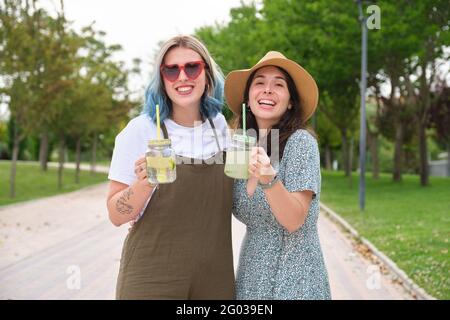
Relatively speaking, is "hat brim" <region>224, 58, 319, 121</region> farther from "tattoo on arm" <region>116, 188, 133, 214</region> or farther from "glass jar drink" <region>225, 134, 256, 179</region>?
"tattoo on arm" <region>116, 188, 133, 214</region>

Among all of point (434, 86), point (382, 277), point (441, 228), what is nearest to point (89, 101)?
point (434, 86)

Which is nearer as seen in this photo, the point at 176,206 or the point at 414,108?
the point at 176,206

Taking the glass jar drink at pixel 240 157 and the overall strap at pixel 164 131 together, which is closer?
the glass jar drink at pixel 240 157

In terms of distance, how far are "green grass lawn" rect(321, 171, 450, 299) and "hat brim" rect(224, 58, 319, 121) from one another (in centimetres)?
467

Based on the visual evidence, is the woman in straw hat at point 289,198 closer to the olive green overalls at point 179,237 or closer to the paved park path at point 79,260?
the olive green overalls at point 179,237

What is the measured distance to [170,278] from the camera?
7.72ft

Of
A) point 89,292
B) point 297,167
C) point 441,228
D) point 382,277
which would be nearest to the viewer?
point 297,167

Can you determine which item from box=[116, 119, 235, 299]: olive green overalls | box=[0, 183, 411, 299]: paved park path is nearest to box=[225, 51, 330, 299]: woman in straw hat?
box=[116, 119, 235, 299]: olive green overalls

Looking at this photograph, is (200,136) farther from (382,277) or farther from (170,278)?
(382,277)

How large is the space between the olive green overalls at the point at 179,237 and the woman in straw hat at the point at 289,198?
0.44ft

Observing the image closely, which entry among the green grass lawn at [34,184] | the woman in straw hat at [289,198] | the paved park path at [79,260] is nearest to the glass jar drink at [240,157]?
the woman in straw hat at [289,198]

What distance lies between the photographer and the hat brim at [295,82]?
2480 millimetres

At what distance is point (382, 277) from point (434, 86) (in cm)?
2328

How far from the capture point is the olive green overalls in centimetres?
234
